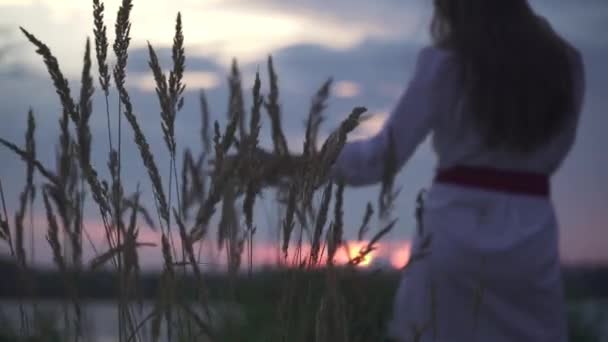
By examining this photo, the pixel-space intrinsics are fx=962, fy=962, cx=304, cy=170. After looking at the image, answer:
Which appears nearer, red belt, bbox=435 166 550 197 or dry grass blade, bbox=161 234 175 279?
dry grass blade, bbox=161 234 175 279

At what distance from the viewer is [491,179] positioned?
2957mm

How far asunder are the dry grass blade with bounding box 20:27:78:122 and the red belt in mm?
1739

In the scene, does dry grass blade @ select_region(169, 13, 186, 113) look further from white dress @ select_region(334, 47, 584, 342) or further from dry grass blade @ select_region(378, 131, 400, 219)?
white dress @ select_region(334, 47, 584, 342)

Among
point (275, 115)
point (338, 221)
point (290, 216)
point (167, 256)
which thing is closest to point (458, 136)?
point (275, 115)

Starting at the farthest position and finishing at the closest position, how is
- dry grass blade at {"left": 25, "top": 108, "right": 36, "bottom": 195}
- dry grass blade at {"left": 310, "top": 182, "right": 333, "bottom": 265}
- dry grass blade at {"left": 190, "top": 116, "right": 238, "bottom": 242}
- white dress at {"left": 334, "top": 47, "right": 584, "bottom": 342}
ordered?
1. white dress at {"left": 334, "top": 47, "right": 584, "bottom": 342}
2. dry grass blade at {"left": 25, "top": 108, "right": 36, "bottom": 195}
3. dry grass blade at {"left": 310, "top": 182, "right": 333, "bottom": 265}
4. dry grass blade at {"left": 190, "top": 116, "right": 238, "bottom": 242}

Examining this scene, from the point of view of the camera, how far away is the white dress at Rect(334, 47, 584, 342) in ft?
9.36

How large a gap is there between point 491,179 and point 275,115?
1114 mm

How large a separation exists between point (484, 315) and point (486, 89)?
0.69 meters

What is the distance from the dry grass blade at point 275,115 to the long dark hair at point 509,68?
1.00 meters

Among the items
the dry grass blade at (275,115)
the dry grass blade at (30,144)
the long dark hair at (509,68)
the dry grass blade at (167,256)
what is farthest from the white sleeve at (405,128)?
the dry grass blade at (167,256)

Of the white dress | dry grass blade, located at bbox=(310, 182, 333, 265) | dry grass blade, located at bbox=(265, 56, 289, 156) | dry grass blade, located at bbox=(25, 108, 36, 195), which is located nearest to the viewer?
dry grass blade, located at bbox=(310, 182, 333, 265)

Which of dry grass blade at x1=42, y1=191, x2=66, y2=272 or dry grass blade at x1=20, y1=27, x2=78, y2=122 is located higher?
dry grass blade at x1=20, y1=27, x2=78, y2=122

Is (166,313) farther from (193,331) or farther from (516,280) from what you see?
(516,280)

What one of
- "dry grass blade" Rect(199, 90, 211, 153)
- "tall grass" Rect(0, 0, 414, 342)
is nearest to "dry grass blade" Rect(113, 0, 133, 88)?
"tall grass" Rect(0, 0, 414, 342)
